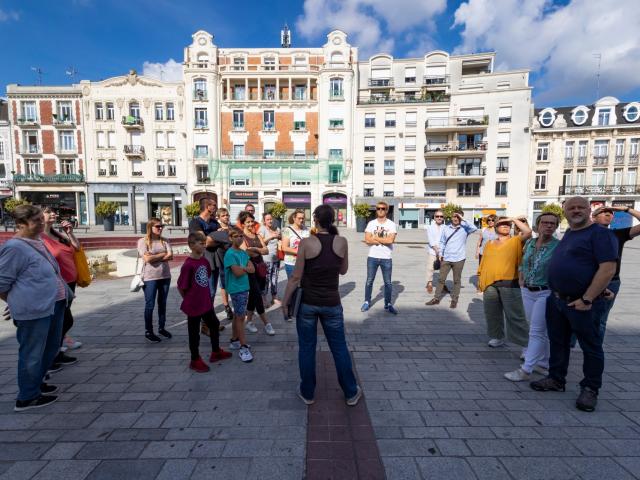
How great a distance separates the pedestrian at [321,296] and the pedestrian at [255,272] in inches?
70.1

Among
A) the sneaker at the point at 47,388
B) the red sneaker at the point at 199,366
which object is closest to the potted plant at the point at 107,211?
the sneaker at the point at 47,388

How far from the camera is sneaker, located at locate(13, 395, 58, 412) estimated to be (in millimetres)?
2979

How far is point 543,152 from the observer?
3375cm

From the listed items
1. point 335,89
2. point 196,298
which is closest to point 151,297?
point 196,298

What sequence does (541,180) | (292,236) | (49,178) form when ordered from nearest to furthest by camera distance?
(292,236), (49,178), (541,180)

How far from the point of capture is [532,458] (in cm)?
241

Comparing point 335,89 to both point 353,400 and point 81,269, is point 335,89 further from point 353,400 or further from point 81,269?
point 353,400

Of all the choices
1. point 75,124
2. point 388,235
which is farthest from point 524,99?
point 75,124

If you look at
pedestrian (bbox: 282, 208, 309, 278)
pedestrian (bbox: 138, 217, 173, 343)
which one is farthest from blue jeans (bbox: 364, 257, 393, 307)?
pedestrian (bbox: 138, 217, 173, 343)

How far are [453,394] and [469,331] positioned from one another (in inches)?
80.5

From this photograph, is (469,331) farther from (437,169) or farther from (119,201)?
(119,201)

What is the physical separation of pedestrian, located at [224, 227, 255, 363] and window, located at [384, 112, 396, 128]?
3427cm

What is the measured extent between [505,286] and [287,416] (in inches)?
127

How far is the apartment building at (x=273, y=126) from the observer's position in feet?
110
